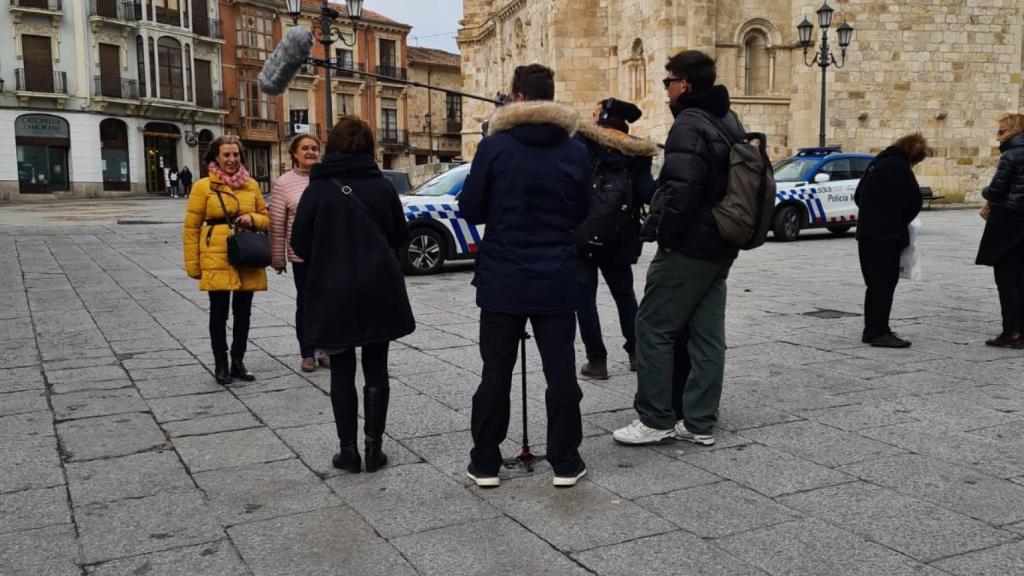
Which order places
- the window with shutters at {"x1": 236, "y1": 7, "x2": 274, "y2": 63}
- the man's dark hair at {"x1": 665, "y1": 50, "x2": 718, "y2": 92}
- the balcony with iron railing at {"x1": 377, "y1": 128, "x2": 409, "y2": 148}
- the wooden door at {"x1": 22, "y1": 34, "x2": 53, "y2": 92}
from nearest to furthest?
the man's dark hair at {"x1": 665, "y1": 50, "x2": 718, "y2": 92}, the wooden door at {"x1": 22, "y1": 34, "x2": 53, "y2": 92}, the window with shutters at {"x1": 236, "y1": 7, "x2": 274, "y2": 63}, the balcony with iron railing at {"x1": 377, "y1": 128, "x2": 409, "y2": 148}

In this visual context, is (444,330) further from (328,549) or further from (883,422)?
(328,549)

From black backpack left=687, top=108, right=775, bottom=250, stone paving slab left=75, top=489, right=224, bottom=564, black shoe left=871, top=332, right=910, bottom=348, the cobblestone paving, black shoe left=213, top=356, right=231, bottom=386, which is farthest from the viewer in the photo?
black shoe left=871, top=332, right=910, bottom=348

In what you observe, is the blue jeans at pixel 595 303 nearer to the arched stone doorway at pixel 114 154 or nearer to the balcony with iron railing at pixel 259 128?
the arched stone doorway at pixel 114 154

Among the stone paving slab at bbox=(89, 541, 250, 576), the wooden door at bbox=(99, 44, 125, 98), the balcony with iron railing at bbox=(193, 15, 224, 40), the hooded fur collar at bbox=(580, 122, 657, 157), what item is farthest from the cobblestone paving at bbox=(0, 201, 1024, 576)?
the balcony with iron railing at bbox=(193, 15, 224, 40)

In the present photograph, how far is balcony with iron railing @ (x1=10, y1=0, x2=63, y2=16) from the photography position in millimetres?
40688

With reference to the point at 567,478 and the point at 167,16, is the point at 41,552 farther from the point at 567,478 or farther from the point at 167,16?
the point at 167,16

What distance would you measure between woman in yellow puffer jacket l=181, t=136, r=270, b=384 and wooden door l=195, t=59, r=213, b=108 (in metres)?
45.6

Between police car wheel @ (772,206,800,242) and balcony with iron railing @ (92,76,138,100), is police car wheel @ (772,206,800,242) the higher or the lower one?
the lower one

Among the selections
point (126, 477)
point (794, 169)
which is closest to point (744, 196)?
point (126, 477)

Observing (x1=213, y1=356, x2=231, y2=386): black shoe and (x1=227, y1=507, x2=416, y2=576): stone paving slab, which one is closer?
(x1=227, y1=507, x2=416, y2=576): stone paving slab

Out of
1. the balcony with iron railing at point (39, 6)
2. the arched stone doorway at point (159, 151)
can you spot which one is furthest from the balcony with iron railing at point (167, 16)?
the arched stone doorway at point (159, 151)

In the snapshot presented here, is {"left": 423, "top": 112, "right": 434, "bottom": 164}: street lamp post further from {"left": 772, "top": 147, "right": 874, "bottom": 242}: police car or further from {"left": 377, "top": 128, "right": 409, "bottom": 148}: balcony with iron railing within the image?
{"left": 772, "top": 147, "right": 874, "bottom": 242}: police car

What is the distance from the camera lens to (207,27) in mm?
49094

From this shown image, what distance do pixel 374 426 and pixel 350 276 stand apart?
713 millimetres
